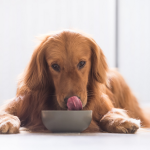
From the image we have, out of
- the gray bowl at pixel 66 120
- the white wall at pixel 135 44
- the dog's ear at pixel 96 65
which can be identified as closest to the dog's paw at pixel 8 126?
the gray bowl at pixel 66 120

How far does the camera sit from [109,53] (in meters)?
5.16

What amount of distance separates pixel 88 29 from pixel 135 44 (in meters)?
0.95

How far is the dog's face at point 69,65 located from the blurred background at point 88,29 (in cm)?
272

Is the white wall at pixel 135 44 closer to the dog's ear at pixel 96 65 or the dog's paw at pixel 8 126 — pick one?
the dog's ear at pixel 96 65

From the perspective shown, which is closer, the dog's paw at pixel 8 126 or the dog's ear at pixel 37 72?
the dog's paw at pixel 8 126

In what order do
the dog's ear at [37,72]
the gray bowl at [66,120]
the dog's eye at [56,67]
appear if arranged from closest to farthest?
the gray bowl at [66,120] → the dog's eye at [56,67] → the dog's ear at [37,72]

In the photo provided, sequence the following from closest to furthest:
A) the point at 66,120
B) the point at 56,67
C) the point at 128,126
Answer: the point at 66,120
the point at 128,126
the point at 56,67

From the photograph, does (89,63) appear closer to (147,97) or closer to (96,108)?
(96,108)

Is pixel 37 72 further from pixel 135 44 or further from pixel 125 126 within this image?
pixel 135 44

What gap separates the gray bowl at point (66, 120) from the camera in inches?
61.7

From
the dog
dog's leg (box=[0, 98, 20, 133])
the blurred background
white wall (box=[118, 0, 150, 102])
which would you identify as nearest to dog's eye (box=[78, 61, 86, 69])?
the dog

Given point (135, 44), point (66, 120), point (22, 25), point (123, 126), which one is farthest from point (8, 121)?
point (135, 44)

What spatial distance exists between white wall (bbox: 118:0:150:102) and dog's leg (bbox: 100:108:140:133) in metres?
3.26

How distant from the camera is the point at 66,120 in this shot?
157 centimetres
